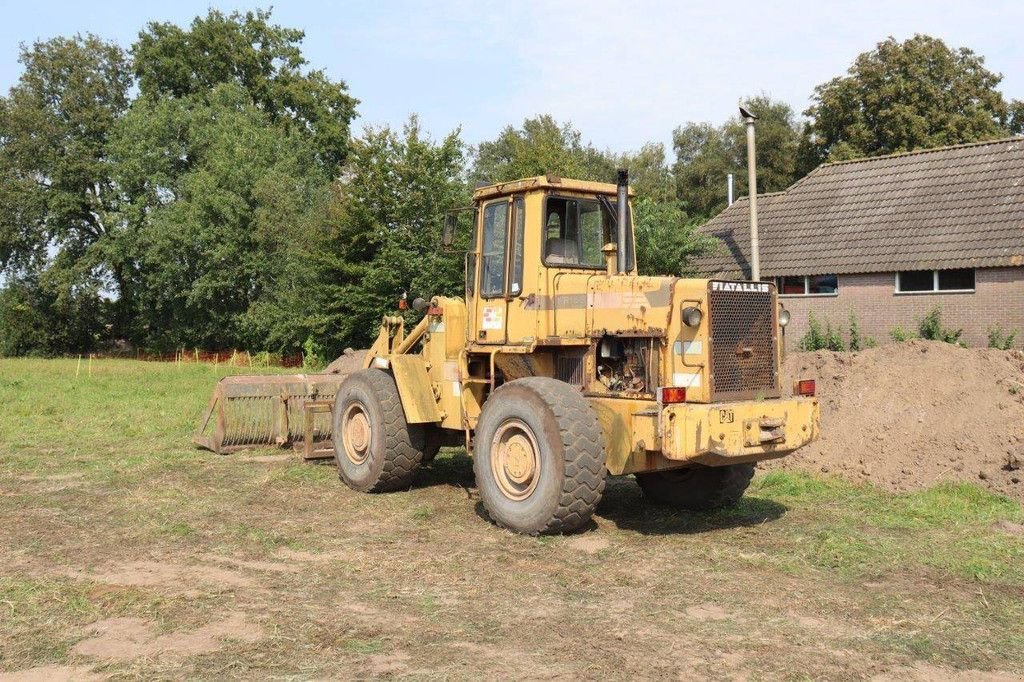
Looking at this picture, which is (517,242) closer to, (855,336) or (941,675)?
(941,675)

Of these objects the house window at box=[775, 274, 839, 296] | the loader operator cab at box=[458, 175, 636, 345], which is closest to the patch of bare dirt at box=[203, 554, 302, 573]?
the loader operator cab at box=[458, 175, 636, 345]

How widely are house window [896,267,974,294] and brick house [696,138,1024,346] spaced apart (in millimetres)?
21

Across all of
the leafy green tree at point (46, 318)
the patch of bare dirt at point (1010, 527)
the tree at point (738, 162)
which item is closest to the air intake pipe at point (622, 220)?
the patch of bare dirt at point (1010, 527)

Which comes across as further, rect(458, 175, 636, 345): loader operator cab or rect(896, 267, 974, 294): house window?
rect(896, 267, 974, 294): house window

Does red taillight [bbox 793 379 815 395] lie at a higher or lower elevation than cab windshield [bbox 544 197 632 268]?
lower

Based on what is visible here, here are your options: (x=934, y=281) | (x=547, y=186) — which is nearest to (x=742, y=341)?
(x=547, y=186)

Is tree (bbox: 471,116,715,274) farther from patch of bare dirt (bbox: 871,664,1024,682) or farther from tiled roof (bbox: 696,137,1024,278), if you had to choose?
patch of bare dirt (bbox: 871,664,1024,682)

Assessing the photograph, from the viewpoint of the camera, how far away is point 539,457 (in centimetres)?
794

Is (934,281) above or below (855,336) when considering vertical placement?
above

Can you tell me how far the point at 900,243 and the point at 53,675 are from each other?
20031 mm

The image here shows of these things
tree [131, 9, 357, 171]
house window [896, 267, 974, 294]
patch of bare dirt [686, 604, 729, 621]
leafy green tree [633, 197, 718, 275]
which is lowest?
patch of bare dirt [686, 604, 729, 621]

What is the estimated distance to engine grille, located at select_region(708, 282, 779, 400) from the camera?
7.98m

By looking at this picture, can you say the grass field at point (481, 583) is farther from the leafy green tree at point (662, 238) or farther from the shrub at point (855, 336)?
the shrub at point (855, 336)

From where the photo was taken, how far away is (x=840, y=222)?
76.0ft
